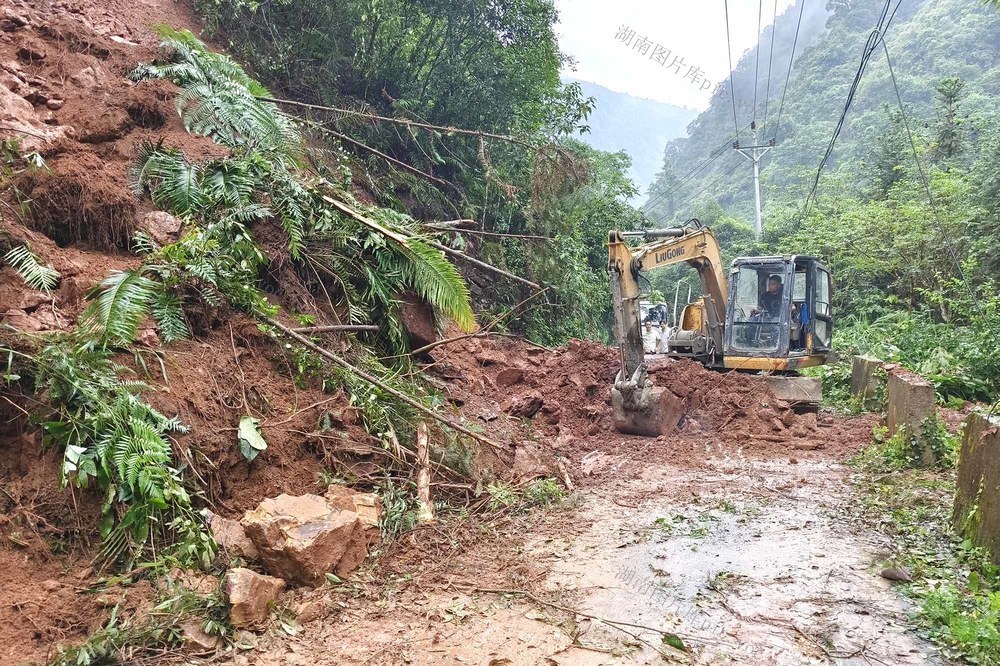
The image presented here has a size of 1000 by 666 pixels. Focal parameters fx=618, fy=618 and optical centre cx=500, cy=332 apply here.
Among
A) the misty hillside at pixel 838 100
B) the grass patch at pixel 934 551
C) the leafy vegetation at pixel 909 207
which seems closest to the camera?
the grass patch at pixel 934 551

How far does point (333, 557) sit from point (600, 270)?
1231 centimetres

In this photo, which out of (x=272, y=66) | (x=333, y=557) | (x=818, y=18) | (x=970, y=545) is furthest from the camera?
(x=818, y=18)

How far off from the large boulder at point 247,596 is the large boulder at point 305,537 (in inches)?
7.2

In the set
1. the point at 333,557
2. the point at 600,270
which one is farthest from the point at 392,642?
the point at 600,270

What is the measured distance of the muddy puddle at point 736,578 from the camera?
126 inches

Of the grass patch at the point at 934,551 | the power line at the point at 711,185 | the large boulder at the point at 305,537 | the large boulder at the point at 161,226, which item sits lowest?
the grass patch at the point at 934,551

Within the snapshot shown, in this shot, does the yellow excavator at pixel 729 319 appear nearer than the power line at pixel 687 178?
Yes

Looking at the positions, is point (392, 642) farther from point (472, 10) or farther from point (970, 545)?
point (472, 10)

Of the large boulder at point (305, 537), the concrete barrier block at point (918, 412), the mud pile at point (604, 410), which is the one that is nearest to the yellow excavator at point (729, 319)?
the mud pile at point (604, 410)

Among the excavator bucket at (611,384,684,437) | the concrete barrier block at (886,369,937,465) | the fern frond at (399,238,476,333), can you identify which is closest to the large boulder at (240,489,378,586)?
the fern frond at (399,238,476,333)

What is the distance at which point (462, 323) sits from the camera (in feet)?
20.0

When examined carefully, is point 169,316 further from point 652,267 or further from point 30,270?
point 652,267

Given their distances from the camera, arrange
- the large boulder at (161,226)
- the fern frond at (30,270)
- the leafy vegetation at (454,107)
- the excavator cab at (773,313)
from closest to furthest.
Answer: the fern frond at (30,270) < the large boulder at (161,226) < the excavator cab at (773,313) < the leafy vegetation at (454,107)

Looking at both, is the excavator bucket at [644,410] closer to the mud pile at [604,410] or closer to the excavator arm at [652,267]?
the mud pile at [604,410]
